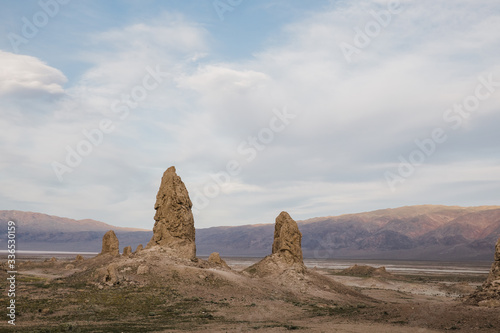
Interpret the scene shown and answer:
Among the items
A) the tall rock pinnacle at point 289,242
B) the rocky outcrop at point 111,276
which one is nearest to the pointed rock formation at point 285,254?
the tall rock pinnacle at point 289,242

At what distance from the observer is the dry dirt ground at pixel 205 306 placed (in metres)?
21.5

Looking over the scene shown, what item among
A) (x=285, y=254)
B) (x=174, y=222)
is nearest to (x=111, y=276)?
(x=174, y=222)

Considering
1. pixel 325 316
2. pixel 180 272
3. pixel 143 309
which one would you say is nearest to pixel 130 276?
pixel 180 272

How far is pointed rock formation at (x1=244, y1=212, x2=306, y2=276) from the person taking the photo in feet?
141

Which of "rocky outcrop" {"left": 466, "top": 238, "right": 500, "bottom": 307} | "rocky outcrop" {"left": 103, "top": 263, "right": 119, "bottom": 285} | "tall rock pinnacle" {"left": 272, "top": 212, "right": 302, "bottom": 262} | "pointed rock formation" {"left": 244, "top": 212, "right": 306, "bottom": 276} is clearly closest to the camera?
"rocky outcrop" {"left": 466, "top": 238, "right": 500, "bottom": 307}

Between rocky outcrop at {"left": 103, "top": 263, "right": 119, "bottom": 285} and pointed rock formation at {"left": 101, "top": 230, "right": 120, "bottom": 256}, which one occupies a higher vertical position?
pointed rock formation at {"left": 101, "top": 230, "right": 120, "bottom": 256}

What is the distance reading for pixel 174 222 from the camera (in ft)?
128

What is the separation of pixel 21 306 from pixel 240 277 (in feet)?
57.9

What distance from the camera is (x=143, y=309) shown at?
27484mm

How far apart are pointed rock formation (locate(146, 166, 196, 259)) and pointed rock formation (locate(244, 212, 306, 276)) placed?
8059 mm

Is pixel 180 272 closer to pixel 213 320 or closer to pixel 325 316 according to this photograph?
pixel 213 320

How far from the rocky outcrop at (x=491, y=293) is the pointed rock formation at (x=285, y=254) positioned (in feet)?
58.2

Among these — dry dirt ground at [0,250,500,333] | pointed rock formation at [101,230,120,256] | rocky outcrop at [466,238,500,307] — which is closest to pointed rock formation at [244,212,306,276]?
dry dirt ground at [0,250,500,333]

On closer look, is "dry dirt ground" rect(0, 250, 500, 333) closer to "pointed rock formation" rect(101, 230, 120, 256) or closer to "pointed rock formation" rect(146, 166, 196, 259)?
"pointed rock formation" rect(146, 166, 196, 259)
